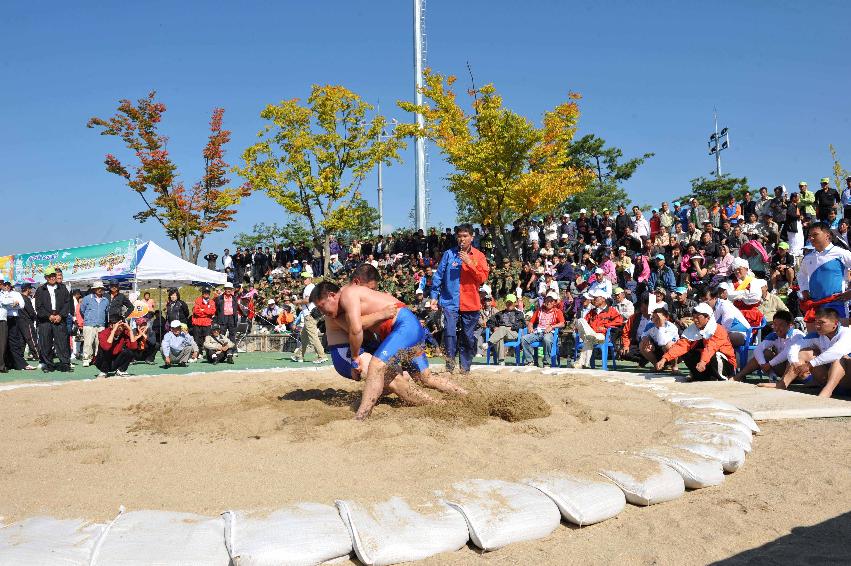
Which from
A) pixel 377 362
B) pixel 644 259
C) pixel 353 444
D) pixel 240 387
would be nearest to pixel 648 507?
pixel 353 444

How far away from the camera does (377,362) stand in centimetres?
445

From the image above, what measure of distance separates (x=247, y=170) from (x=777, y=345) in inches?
710

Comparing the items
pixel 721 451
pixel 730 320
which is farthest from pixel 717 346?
pixel 721 451

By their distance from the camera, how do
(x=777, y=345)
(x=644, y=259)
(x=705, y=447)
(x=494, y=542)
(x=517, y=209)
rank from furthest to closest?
(x=517, y=209)
(x=644, y=259)
(x=777, y=345)
(x=705, y=447)
(x=494, y=542)

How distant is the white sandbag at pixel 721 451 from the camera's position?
138 inches

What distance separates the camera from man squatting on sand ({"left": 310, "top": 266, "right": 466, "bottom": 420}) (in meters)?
4.43

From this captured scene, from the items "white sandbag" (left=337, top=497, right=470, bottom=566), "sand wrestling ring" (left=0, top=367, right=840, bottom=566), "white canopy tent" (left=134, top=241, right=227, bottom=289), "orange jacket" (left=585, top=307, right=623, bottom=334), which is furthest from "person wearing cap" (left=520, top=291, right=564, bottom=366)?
"white canopy tent" (left=134, top=241, right=227, bottom=289)

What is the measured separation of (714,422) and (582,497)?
6.01ft

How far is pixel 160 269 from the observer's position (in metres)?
14.1

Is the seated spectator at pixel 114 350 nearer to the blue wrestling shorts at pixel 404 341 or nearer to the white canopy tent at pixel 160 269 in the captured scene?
the blue wrestling shorts at pixel 404 341

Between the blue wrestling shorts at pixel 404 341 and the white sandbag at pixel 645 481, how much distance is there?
1806 mm

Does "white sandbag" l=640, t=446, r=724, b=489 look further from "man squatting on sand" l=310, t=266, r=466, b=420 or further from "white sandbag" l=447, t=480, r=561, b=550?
"man squatting on sand" l=310, t=266, r=466, b=420

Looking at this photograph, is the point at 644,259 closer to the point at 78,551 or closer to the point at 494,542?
the point at 494,542

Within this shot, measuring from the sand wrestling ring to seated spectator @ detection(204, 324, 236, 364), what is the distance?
5446mm
